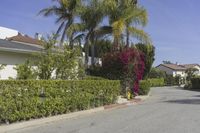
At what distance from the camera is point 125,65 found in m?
26.9

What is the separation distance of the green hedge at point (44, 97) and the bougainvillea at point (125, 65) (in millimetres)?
6299

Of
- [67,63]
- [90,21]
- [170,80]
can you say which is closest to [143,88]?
[90,21]

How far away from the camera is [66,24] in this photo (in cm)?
3616

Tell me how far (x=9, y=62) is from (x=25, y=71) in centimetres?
133

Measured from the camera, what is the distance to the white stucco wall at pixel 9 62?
66.2 feet

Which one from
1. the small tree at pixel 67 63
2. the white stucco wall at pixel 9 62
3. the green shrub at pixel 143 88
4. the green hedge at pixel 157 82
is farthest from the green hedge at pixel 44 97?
the green hedge at pixel 157 82

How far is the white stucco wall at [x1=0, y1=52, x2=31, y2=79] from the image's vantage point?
20.2 m

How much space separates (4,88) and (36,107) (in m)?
1.77

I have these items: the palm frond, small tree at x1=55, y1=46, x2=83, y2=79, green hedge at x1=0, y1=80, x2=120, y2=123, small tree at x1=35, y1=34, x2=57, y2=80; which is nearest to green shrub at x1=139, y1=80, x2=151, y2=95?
the palm frond

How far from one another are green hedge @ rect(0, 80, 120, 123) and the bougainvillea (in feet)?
20.7

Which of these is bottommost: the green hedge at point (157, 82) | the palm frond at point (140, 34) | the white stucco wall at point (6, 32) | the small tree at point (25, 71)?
the small tree at point (25, 71)

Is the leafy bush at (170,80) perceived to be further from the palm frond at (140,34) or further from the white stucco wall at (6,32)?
the palm frond at (140,34)

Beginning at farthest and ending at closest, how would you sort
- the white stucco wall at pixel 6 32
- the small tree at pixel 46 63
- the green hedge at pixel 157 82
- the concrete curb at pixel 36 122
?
the green hedge at pixel 157 82 → the white stucco wall at pixel 6 32 → the small tree at pixel 46 63 → the concrete curb at pixel 36 122

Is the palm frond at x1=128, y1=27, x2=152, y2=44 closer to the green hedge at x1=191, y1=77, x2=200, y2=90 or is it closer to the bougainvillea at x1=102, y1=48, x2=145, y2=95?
the bougainvillea at x1=102, y1=48, x2=145, y2=95
